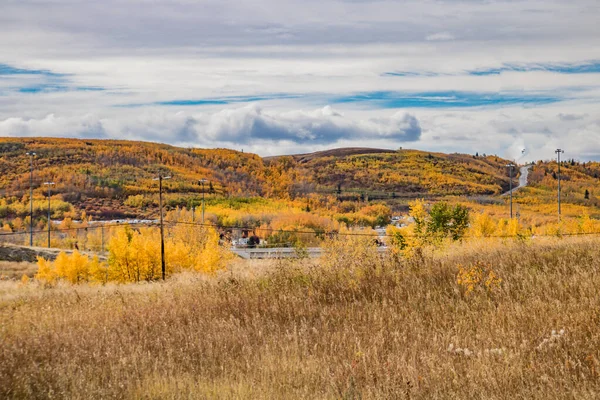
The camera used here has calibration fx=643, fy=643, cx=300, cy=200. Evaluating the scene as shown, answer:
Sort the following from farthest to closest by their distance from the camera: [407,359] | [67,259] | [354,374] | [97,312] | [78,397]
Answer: [67,259] < [97,312] < [407,359] < [354,374] < [78,397]

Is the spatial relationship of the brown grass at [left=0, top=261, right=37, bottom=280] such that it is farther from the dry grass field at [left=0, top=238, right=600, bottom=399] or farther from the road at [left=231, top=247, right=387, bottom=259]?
the dry grass field at [left=0, top=238, right=600, bottom=399]

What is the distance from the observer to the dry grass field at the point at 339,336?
6484 mm

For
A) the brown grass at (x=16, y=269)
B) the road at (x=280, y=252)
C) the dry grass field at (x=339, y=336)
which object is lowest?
the brown grass at (x=16, y=269)

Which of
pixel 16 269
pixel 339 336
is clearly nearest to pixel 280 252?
pixel 339 336

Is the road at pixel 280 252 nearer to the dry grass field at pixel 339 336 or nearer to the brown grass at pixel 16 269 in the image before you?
the dry grass field at pixel 339 336

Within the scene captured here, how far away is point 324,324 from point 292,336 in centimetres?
72

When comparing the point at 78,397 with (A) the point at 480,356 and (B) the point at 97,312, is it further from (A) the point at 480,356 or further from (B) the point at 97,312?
(B) the point at 97,312

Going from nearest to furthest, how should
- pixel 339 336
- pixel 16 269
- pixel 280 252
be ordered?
pixel 339 336 < pixel 280 252 < pixel 16 269

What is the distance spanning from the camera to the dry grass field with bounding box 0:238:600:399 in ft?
21.3

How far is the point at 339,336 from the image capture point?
8.22m

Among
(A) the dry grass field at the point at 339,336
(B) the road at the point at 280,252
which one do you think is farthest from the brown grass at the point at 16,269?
(A) the dry grass field at the point at 339,336

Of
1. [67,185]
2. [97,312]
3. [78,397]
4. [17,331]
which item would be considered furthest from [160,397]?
[67,185]

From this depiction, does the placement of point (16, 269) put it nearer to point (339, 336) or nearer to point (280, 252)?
point (280, 252)

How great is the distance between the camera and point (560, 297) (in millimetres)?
9305
